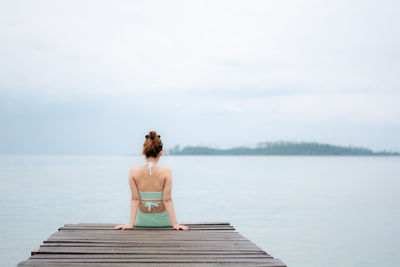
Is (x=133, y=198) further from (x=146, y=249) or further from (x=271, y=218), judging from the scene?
(x=271, y=218)

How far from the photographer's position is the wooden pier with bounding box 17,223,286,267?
11.8ft

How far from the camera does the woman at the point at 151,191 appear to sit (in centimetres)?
481

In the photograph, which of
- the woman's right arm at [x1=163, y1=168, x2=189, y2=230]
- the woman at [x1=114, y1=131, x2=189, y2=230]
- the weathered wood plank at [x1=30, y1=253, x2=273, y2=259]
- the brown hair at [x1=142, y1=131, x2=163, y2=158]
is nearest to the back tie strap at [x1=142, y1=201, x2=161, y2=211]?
the woman at [x1=114, y1=131, x2=189, y2=230]

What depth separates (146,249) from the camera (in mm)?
3992

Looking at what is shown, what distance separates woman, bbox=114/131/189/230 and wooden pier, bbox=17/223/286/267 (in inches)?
5.6

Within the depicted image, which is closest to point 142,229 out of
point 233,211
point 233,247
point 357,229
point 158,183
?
point 158,183

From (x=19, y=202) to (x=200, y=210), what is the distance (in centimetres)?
1084

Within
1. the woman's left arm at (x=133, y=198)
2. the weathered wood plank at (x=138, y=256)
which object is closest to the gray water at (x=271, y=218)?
the woman's left arm at (x=133, y=198)

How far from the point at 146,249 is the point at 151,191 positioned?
1070 mm

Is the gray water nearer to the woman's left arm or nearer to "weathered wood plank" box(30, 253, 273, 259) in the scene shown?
the woman's left arm

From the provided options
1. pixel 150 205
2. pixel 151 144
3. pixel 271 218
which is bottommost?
pixel 271 218

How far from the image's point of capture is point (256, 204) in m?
24.8

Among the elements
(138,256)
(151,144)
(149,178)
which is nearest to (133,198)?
(149,178)

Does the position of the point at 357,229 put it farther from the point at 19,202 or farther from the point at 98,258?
the point at 19,202
